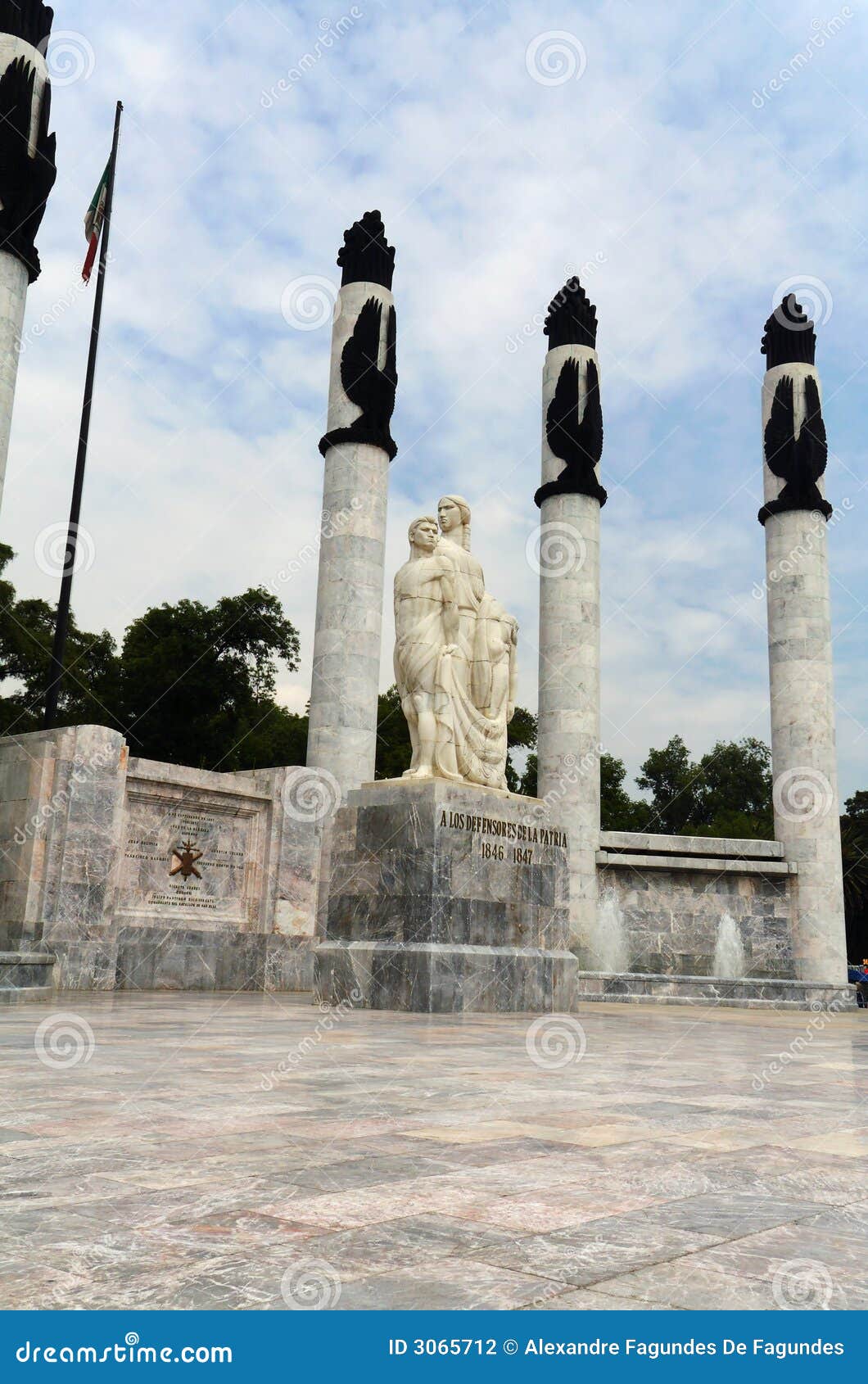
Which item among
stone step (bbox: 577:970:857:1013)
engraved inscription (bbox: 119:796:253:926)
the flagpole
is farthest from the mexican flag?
stone step (bbox: 577:970:857:1013)

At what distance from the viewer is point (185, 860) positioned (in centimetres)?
1670

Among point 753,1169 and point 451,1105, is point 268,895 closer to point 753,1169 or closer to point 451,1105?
point 451,1105

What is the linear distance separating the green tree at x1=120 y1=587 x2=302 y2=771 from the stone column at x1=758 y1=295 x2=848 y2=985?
788 inches

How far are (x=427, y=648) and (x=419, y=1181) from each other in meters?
9.42

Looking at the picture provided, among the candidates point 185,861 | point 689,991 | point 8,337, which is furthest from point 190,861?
point 689,991

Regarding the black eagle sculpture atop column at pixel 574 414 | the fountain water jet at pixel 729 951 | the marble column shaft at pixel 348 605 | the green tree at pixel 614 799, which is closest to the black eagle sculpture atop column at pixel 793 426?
the black eagle sculpture atop column at pixel 574 414

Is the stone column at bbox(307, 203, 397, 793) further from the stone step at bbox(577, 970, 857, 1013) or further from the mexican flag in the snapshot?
the stone step at bbox(577, 970, 857, 1013)

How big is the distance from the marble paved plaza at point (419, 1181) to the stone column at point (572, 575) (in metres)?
17.9

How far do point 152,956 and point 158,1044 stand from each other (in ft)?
29.0

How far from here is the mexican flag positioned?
75.6 feet

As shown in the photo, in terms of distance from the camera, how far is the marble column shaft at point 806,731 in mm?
24188

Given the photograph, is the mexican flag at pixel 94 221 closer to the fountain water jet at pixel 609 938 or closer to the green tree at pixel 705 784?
the fountain water jet at pixel 609 938

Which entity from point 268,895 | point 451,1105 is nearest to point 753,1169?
point 451,1105

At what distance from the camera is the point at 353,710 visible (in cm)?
2295
